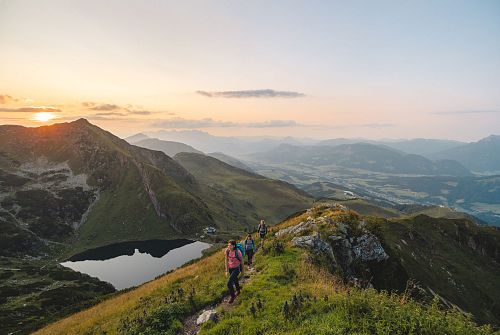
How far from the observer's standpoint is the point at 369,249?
115 feet

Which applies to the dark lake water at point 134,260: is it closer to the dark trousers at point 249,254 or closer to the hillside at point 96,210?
the hillside at point 96,210

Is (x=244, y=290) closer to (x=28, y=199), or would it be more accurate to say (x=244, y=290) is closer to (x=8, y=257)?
(x=8, y=257)

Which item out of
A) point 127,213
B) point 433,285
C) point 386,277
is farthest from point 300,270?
point 127,213

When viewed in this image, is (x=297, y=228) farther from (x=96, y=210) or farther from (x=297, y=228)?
→ (x=96, y=210)

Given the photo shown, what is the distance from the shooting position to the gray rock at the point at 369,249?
34.2m

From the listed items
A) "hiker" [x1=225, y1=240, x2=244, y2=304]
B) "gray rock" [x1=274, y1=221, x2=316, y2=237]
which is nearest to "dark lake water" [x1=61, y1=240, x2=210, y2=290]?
"gray rock" [x1=274, y1=221, x2=316, y2=237]

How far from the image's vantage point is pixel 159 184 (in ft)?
644

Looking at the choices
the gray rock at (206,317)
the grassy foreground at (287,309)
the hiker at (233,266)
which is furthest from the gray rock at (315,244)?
the gray rock at (206,317)

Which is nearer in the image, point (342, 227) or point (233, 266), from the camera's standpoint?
point (233, 266)

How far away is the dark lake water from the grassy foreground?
91.8 m

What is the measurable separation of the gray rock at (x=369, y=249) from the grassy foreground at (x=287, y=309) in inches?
342

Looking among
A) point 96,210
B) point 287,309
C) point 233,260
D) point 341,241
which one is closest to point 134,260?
point 96,210

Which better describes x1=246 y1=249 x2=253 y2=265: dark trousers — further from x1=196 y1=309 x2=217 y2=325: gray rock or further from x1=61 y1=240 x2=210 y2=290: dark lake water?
x1=61 y1=240 x2=210 y2=290: dark lake water

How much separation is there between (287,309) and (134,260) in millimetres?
130775
